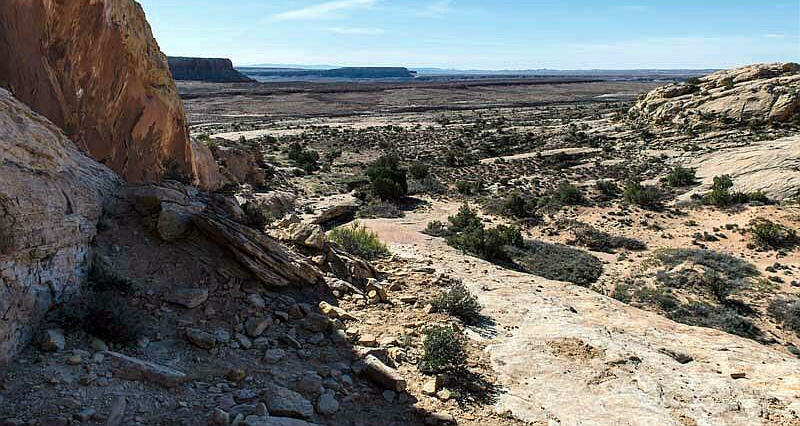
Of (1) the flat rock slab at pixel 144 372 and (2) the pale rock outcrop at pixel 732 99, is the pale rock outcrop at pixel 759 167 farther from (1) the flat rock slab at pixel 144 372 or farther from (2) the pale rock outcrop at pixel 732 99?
(1) the flat rock slab at pixel 144 372

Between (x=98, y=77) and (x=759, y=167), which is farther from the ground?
(x=98, y=77)

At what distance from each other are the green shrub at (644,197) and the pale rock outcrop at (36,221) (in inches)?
861

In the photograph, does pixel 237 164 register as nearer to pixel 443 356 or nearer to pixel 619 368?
pixel 443 356

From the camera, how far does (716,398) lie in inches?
292

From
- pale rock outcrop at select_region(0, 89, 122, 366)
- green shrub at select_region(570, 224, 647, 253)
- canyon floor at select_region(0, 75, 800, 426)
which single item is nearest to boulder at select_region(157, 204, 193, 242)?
canyon floor at select_region(0, 75, 800, 426)

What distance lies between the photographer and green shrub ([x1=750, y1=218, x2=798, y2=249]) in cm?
1781

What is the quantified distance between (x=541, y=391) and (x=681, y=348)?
352cm

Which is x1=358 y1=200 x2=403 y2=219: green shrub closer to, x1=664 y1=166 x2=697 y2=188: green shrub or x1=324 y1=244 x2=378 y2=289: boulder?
x1=324 y1=244 x2=378 y2=289: boulder

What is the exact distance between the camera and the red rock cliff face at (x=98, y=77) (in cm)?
854

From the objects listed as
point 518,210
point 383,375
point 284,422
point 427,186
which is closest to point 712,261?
point 518,210

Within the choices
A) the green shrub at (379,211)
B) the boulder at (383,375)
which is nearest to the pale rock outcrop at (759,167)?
the green shrub at (379,211)

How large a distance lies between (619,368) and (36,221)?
813 centimetres

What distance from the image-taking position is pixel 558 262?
16609 millimetres

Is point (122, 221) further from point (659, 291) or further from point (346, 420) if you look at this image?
point (659, 291)
